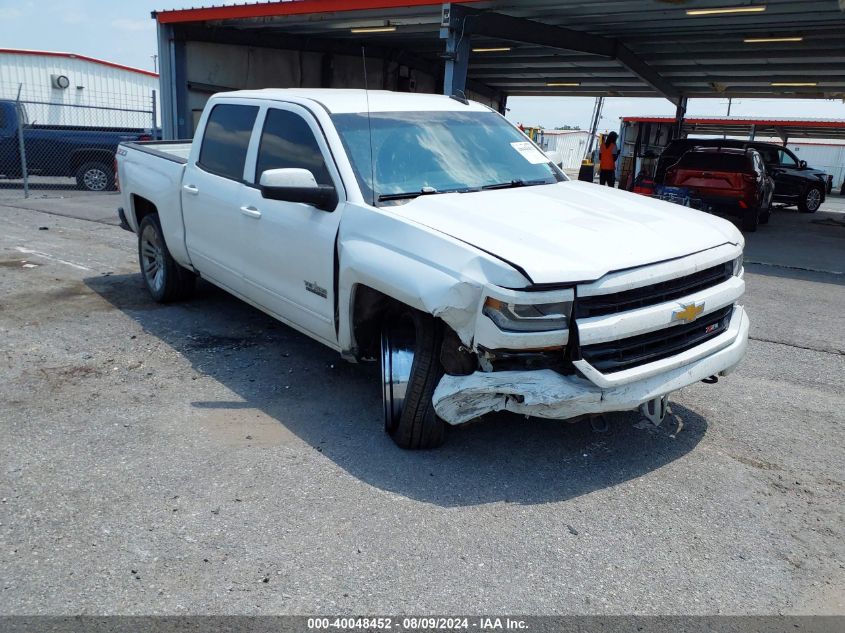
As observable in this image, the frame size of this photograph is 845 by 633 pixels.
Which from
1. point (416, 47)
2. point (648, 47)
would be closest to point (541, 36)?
point (648, 47)

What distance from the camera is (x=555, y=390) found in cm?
340

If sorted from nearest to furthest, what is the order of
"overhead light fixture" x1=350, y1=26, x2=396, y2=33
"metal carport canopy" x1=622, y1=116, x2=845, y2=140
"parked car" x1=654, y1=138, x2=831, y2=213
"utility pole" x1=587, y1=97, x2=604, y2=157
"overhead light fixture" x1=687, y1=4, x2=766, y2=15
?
"overhead light fixture" x1=687, y1=4, x2=766, y2=15 → "overhead light fixture" x1=350, y1=26, x2=396, y2=33 → "parked car" x1=654, y1=138, x2=831, y2=213 → "metal carport canopy" x1=622, y1=116, x2=845, y2=140 → "utility pole" x1=587, y1=97, x2=604, y2=157

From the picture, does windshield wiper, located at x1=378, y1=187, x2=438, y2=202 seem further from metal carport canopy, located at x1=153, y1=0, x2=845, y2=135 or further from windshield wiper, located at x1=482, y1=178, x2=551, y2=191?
metal carport canopy, located at x1=153, y1=0, x2=845, y2=135

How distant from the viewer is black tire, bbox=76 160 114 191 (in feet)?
54.0

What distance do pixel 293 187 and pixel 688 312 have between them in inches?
89.4

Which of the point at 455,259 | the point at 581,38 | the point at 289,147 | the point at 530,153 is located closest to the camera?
the point at 455,259

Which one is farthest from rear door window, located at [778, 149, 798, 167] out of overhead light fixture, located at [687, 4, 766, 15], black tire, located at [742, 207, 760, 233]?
overhead light fixture, located at [687, 4, 766, 15]

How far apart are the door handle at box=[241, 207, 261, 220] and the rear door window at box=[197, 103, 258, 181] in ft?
1.16

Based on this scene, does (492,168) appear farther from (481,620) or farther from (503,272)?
(481,620)

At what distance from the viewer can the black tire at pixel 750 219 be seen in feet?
45.8

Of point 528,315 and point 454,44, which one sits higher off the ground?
point 454,44

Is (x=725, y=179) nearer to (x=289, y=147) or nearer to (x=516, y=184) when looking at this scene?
(x=516, y=184)

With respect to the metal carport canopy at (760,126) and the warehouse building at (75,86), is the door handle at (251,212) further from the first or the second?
the metal carport canopy at (760,126)

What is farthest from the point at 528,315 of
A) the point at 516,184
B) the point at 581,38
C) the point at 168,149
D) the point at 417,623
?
the point at 581,38
